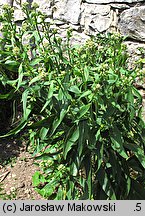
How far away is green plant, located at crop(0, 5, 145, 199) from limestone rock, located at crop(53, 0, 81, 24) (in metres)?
1.27

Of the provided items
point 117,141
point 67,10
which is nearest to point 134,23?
point 67,10

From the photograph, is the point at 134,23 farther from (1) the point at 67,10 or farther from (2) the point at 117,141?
(2) the point at 117,141

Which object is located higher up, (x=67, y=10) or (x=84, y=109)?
(x=67, y=10)

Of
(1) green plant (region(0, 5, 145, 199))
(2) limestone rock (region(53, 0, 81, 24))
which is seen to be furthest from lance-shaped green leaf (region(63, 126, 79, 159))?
(2) limestone rock (region(53, 0, 81, 24))

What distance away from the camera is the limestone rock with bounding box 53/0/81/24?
11.8 feet

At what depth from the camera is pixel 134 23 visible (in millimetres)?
3393

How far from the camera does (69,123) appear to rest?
86.0 inches

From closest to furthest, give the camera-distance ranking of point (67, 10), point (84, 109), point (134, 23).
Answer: point (84, 109), point (134, 23), point (67, 10)

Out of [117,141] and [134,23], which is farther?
[134,23]

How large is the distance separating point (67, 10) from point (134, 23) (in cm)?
70

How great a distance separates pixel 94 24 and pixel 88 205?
193 centimetres

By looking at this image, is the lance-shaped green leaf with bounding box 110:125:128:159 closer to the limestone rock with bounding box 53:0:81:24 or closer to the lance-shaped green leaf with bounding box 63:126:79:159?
the lance-shaped green leaf with bounding box 63:126:79:159

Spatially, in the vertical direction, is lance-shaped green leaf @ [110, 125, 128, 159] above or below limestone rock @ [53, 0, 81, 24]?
below

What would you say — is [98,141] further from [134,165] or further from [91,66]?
[91,66]
